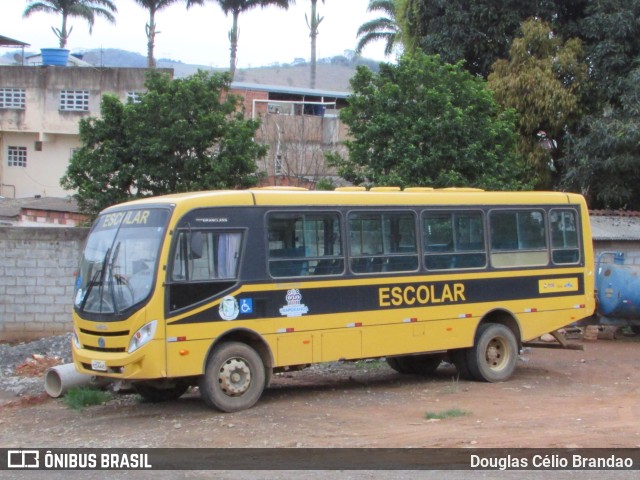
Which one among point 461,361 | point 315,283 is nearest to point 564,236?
point 461,361

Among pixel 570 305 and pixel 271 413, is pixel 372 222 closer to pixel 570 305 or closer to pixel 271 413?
pixel 271 413

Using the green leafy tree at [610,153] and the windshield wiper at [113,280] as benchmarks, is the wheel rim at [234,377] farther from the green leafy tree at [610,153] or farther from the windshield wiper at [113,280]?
the green leafy tree at [610,153]

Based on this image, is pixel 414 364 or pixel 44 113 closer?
pixel 414 364

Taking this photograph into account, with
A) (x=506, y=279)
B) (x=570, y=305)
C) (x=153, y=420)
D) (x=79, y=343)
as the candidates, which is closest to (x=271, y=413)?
(x=153, y=420)

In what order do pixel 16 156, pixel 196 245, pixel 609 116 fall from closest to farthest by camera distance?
pixel 196 245
pixel 609 116
pixel 16 156

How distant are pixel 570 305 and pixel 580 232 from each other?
1.28m

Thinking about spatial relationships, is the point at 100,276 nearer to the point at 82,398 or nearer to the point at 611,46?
the point at 82,398

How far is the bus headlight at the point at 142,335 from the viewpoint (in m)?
10.7

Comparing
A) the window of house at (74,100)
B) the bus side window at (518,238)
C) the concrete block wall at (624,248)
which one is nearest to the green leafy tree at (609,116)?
the concrete block wall at (624,248)

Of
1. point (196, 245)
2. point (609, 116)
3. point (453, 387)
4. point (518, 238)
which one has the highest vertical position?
point (609, 116)

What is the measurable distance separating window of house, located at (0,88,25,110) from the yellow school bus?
3143cm

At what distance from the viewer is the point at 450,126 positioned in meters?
20.1

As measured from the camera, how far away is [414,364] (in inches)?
593

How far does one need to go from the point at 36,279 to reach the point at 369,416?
9.80m
